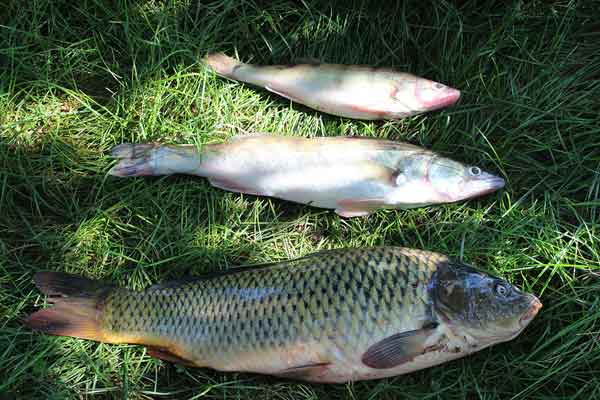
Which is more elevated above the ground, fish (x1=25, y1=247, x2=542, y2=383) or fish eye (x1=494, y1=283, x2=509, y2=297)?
fish eye (x1=494, y1=283, x2=509, y2=297)

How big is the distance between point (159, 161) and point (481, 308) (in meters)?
1.73

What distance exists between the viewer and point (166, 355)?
2.45m

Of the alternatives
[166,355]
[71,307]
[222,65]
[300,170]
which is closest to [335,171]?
[300,170]

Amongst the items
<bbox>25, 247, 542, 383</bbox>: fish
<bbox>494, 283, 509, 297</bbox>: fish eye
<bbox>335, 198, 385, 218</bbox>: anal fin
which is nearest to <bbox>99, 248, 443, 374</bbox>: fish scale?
<bbox>25, 247, 542, 383</bbox>: fish

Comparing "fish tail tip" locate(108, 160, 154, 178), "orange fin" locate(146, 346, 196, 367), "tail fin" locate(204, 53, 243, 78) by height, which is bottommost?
"orange fin" locate(146, 346, 196, 367)

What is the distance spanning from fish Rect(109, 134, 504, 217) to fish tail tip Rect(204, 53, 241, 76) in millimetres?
445

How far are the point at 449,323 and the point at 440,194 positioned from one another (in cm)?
75

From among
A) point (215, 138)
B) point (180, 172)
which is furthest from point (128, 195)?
point (215, 138)

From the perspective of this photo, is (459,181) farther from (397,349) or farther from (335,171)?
(397,349)

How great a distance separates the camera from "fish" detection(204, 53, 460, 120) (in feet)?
9.51

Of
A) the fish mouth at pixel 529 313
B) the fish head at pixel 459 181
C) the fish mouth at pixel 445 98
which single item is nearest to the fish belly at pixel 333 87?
the fish mouth at pixel 445 98

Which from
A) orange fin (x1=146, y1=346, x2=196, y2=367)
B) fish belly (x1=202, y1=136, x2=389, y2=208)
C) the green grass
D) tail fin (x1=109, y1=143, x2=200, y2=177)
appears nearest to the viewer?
orange fin (x1=146, y1=346, x2=196, y2=367)

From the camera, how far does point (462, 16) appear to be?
9.79 ft

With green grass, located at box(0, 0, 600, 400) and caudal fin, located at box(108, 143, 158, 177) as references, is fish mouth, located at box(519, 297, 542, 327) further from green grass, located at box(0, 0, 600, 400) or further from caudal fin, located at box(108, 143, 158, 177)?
caudal fin, located at box(108, 143, 158, 177)
